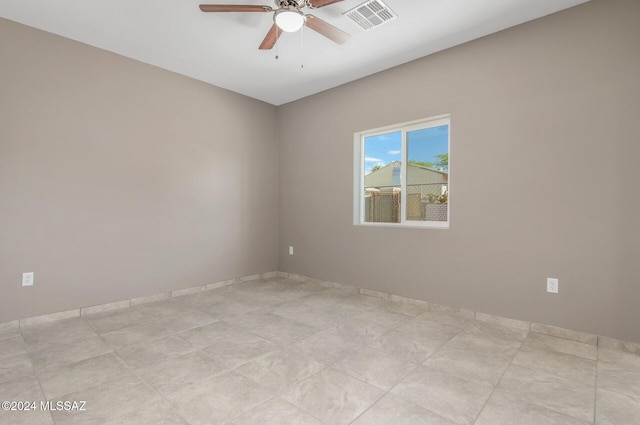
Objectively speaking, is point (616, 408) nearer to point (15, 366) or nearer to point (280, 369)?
point (280, 369)

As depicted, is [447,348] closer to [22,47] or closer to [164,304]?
[164,304]

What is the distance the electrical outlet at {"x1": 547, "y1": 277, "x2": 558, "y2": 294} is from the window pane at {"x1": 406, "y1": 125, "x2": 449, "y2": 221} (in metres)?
1.06

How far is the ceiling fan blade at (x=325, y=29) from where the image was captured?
2.32 metres

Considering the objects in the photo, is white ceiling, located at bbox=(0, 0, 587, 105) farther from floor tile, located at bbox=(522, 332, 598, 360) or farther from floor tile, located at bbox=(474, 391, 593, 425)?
floor tile, located at bbox=(474, 391, 593, 425)

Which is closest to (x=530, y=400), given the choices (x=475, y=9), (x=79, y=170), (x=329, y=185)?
(x=475, y=9)

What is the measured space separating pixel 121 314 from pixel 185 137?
2.10 metres

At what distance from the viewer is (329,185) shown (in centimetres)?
428

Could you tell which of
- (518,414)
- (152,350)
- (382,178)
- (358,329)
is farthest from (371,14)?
(152,350)

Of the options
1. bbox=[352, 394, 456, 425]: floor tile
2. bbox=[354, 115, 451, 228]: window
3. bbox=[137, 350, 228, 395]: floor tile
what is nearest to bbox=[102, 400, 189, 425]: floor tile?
bbox=[137, 350, 228, 395]: floor tile

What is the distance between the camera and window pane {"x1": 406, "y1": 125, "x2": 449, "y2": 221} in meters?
3.35

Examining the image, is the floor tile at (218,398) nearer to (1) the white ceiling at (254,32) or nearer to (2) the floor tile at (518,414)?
(2) the floor tile at (518,414)

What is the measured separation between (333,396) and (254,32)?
3005 millimetres

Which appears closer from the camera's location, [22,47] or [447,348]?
[447,348]

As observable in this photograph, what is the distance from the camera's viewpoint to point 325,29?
8.09 ft
